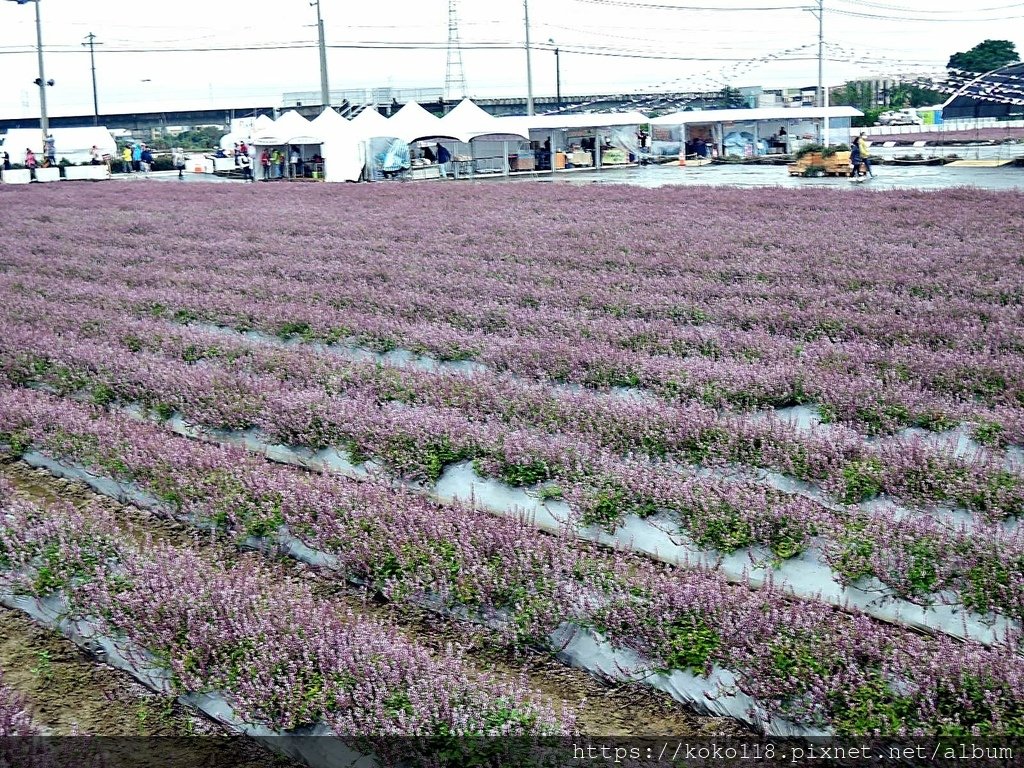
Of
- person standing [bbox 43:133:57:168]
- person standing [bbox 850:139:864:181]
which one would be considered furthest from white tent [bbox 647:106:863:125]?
person standing [bbox 43:133:57:168]

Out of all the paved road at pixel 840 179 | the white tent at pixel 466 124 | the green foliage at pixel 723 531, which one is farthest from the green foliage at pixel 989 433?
the white tent at pixel 466 124

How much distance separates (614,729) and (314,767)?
1.05 metres

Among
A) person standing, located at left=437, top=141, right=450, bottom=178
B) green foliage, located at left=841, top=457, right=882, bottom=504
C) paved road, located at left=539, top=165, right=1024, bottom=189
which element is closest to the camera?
green foliage, located at left=841, top=457, right=882, bottom=504

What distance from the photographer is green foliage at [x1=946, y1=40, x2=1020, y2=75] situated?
103 meters

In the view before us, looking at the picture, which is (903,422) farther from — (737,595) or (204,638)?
(204,638)

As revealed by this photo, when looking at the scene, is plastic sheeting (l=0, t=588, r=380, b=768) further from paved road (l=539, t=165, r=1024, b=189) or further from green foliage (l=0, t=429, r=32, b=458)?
paved road (l=539, t=165, r=1024, b=189)

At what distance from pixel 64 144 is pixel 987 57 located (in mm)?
84345

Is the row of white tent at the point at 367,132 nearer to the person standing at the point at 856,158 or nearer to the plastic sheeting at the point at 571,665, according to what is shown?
the person standing at the point at 856,158

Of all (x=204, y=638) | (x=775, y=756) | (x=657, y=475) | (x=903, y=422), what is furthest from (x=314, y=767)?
(x=903, y=422)

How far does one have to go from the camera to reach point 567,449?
6.18m

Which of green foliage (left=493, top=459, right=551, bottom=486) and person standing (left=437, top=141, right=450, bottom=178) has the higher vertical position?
person standing (left=437, top=141, right=450, bottom=178)

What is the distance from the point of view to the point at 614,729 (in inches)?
153

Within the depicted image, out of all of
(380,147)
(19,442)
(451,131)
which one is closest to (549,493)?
(19,442)

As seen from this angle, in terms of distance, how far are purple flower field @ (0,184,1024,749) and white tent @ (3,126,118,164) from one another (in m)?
51.8
